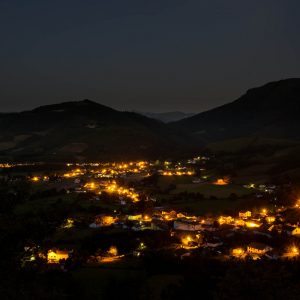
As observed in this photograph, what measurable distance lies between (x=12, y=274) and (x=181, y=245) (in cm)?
2892

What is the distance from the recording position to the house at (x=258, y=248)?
37112mm

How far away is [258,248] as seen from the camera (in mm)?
38062

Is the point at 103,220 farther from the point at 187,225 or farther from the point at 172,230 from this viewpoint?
the point at 187,225

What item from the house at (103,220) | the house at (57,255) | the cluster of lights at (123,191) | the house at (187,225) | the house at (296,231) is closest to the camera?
the house at (57,255)

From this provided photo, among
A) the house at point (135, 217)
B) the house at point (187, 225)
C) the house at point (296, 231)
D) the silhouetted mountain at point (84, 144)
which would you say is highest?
the silhouetted mountain at point (84, 144)

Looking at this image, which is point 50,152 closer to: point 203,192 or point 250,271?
point 203,192

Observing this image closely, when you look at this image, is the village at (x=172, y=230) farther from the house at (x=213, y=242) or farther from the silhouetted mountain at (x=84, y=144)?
the silhouetted mountain at (x=84, y=144)

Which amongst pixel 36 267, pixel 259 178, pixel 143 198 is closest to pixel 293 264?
pixel 36 267

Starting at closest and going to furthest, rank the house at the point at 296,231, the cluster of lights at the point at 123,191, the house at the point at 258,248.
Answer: the house at the point at 258,248, the house at the point at 296,231, the cluster of lights at the point at 123,191

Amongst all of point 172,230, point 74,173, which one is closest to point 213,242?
point 172,230

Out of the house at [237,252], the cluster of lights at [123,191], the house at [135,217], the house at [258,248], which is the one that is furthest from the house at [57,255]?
the cluster of lights at [123,191]

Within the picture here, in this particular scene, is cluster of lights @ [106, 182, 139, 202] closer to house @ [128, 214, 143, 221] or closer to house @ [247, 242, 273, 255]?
house @ [128, 214, 143, 221]

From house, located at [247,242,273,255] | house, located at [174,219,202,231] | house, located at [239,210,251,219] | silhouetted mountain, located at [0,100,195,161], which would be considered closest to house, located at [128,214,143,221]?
house, located at [174,219,202,231]

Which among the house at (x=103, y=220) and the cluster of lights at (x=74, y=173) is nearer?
the house at (x=103, y=220)
